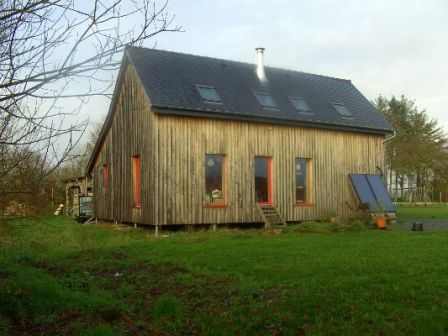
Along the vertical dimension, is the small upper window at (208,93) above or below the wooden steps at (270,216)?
above

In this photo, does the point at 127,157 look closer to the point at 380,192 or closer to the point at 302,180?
the point at 302,180

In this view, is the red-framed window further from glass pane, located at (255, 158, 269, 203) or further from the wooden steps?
the wooden steps

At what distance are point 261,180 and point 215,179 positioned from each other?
1989 millimetres

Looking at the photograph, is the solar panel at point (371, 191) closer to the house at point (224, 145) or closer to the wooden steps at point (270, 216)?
the house at point (224, 145)

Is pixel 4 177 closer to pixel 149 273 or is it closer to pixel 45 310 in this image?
pixel 45 310

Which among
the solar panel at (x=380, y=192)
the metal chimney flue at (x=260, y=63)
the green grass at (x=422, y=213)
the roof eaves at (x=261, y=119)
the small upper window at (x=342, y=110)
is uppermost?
the metal chimney flue at (x=260, y=63)

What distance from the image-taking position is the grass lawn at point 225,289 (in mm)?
6203

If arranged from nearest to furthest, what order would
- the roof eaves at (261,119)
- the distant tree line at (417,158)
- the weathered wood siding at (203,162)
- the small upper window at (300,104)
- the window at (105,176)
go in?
the roof eaves at (261,119) → the weathered wood siding at (203,162) → the small upper window at (300,104) → the window at (105,176) → the distant tree line at (417,158)

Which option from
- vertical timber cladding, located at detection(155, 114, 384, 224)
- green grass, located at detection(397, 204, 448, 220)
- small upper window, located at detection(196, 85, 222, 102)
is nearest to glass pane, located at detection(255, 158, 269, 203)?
vertical timber cladding, located at detection(155, 114, 384, 224)

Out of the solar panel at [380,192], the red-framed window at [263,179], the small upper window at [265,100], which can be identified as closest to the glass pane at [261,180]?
the red-framed window at [263,179]

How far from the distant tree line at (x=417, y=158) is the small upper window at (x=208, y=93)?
31.4 meters

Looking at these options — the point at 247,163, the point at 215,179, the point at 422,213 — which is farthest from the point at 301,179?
the point at 422,213

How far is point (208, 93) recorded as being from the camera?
19031 millimetres

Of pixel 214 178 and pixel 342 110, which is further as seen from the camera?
pixel 342 110
